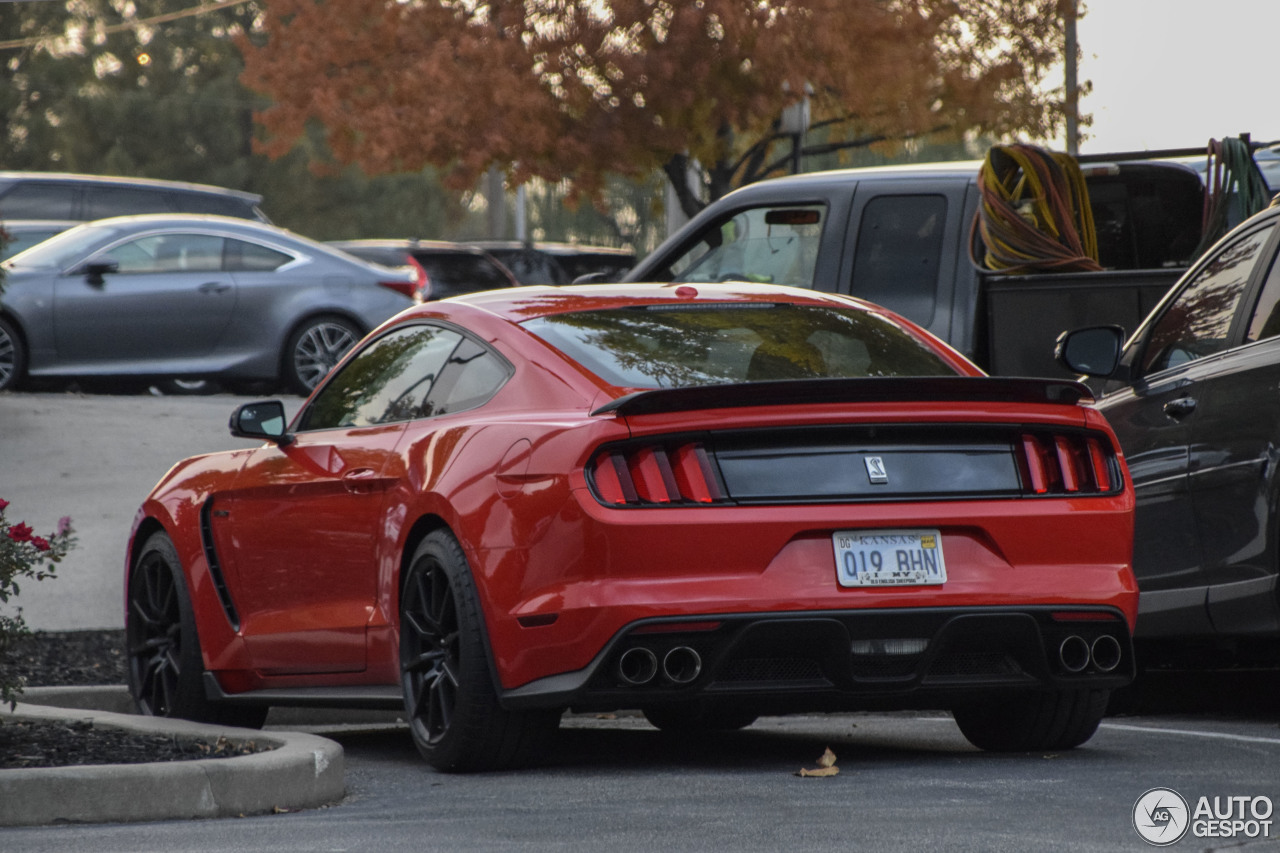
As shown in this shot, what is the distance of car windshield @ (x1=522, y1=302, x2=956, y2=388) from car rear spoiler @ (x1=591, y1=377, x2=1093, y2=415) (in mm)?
332

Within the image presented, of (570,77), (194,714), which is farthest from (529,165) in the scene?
(194,714)

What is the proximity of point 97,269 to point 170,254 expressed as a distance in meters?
0.74

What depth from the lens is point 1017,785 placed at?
5477 mm

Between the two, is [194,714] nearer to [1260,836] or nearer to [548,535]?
[548,535]

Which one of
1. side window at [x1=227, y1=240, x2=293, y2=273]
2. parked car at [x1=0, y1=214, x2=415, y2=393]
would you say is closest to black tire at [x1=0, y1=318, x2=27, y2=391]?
parked car at [x1=0, y1=214, x2=415, y2=393]

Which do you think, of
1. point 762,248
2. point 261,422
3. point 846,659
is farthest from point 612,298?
point 762,248

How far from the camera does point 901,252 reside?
31.2ft

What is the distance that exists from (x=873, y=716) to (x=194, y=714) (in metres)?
2.73

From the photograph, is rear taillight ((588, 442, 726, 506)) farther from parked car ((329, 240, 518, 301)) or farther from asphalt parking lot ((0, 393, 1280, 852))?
parked car ((329, 240, 518, 301))

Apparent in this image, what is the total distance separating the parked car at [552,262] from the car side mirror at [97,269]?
9948mm

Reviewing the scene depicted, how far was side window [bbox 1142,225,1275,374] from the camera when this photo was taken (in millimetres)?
7316

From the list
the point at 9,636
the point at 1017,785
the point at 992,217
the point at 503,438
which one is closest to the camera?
the point at 1017,785

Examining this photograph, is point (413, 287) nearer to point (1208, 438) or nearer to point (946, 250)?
point (946, 250)

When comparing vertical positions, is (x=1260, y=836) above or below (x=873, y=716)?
above
